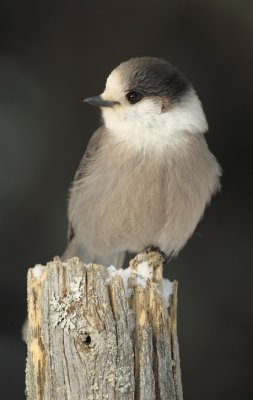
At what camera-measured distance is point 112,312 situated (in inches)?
112

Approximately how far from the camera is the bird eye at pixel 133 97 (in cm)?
405

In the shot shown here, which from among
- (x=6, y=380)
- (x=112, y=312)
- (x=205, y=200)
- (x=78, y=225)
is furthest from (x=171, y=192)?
(x=6, y=380)

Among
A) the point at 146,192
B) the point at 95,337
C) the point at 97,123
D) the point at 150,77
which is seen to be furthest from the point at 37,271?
the point at 97,123

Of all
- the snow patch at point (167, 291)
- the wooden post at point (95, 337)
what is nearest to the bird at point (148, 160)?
the snow patch at point (167, 291)

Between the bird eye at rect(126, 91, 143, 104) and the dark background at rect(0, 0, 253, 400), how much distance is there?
5.18 feet

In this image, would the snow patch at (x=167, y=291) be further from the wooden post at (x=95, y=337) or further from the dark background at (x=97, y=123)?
the dark background at (x=97, y=123)

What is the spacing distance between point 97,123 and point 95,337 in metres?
2.92

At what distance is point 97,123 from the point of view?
5.50 m

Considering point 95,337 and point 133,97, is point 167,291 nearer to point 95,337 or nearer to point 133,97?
point 95,337

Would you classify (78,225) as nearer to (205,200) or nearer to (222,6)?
(205,200)

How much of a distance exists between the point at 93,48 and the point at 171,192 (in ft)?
6.76

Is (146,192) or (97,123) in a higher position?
(97,123)

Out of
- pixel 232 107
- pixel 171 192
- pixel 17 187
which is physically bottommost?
pixel 171 192

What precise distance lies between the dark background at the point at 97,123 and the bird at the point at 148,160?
122 cm
